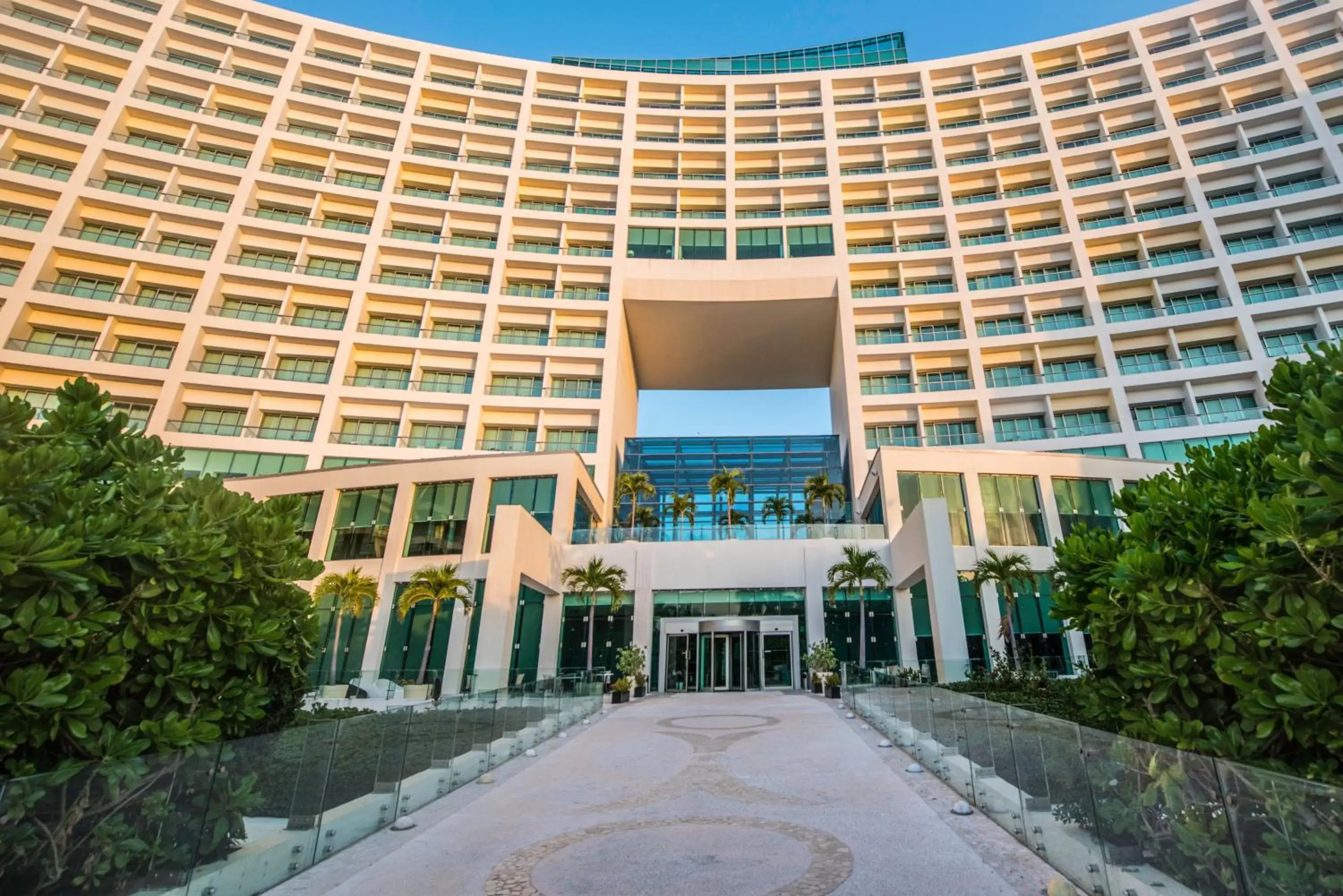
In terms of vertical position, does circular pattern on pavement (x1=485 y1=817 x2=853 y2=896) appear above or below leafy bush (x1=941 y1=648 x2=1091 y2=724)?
below

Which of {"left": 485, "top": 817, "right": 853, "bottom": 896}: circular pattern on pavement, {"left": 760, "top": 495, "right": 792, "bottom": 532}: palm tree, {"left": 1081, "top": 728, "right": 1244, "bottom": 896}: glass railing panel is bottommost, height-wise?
{"left": 485, "top": 817, "right": 853, "bottom": 896}: circular pattern on pavement

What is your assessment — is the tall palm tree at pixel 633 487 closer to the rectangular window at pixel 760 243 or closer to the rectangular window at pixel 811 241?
the rectangular window at pixel 760 243

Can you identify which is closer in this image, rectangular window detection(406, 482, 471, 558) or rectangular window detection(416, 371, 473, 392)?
rectangular window detection(406, 482, 471, 558)

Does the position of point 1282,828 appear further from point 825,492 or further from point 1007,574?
point 825,492

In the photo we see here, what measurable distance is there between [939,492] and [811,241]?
73.1ft

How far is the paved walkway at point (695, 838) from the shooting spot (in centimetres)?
596

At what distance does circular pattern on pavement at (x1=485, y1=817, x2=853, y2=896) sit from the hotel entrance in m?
23.0

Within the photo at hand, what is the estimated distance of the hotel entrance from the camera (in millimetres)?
30562

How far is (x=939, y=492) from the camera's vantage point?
30.4 meters

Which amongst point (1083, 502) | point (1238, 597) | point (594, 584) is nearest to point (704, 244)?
A: point (594, 584)

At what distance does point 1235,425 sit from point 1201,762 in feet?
138

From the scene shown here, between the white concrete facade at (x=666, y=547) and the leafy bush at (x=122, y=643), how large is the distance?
21055 millimetres

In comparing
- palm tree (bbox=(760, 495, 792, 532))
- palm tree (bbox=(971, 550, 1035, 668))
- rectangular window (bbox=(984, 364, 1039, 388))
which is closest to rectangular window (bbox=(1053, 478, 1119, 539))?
palm tree (bbox=(971, 550, 1035, 668))

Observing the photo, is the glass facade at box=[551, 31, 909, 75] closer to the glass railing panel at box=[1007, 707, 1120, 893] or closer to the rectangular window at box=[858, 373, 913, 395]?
the rectangular window at box=[858, 373, 913, 395]
